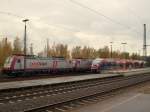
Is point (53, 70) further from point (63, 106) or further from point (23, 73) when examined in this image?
point (63, 106)

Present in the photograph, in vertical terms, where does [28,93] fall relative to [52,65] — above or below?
below

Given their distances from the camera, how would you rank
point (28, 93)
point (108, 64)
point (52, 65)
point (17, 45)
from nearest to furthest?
point (28, 93)
point (52, 65)
point (108, 64)
point (17, 45)

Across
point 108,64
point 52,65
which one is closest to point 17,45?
point 108,64

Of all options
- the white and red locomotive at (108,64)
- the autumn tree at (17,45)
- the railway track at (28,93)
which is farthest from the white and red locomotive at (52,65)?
the autumn tree at (17,45)

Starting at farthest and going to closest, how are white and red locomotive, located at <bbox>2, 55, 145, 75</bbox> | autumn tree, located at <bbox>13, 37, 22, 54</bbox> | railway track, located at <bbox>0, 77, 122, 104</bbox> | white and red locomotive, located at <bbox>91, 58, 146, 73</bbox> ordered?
autumn tree, located at <bbox>13, 37, 22, 54</bbox> → white and red locomotive, located at <bbox>91, 58, 146, 73</bbox> → white and red locomotive, located at <bbox>2, 55, 145, 75</bbox> → railway track, located at <bbox>0, 77, 122, 104</bbox>

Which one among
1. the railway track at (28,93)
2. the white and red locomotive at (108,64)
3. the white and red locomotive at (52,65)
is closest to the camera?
the railway track at (28,93)

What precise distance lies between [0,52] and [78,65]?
26.4 meters

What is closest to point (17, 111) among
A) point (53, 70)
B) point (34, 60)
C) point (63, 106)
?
point (63, 106)

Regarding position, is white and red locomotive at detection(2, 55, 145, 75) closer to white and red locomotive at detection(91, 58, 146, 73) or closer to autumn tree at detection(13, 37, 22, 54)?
white and red locomotive at detection(91, 58, 146, 73)

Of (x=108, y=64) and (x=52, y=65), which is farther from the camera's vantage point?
(x=108, y=64)

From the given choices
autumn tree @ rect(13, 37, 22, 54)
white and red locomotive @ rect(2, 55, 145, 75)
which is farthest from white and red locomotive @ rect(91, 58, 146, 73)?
autumn tree @ rect(13, 37, 22, 54)

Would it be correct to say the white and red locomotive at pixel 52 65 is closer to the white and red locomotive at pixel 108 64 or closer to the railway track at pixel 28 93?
the white and red locomotive at pixel 108 64

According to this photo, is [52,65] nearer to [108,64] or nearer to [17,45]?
[108,64]

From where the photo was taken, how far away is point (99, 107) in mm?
17141
